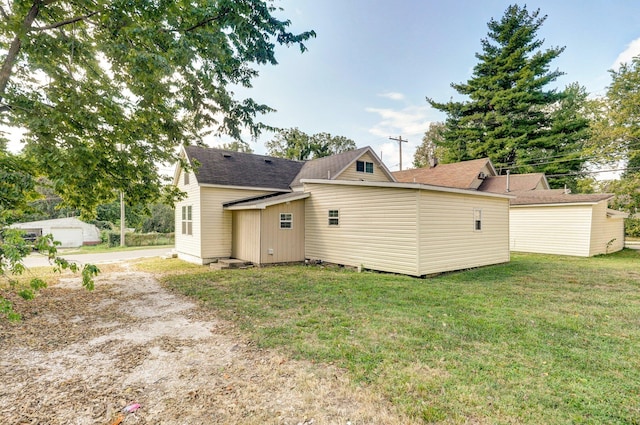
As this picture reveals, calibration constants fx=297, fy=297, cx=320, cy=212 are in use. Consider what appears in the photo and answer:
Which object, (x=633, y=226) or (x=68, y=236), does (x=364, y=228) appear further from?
(x=68, y=236)

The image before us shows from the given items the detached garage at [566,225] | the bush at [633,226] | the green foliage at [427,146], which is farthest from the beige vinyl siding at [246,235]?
the green foliage at [427,146]

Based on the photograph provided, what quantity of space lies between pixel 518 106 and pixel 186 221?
2711 centimetres

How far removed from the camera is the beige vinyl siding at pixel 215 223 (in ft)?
40.8

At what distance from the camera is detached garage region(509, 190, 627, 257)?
13852 millimetres

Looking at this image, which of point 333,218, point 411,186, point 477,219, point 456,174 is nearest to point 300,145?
point 456,174

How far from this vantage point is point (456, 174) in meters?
21.1

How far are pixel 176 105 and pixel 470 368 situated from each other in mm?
7934

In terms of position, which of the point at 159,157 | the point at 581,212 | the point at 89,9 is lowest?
the point at 581,212

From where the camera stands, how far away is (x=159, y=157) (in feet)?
25.3

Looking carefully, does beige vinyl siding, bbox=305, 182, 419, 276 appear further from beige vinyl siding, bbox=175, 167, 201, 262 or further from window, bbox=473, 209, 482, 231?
beige vinyl siding, bbox=175, 167, 201, 262

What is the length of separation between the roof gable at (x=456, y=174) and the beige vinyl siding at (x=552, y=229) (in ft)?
15.0

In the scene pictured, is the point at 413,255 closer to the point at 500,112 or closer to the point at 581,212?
the point at 581,212

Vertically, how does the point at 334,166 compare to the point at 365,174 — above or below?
above

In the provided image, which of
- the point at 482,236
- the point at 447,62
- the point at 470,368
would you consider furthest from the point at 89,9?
the point at 447,62
